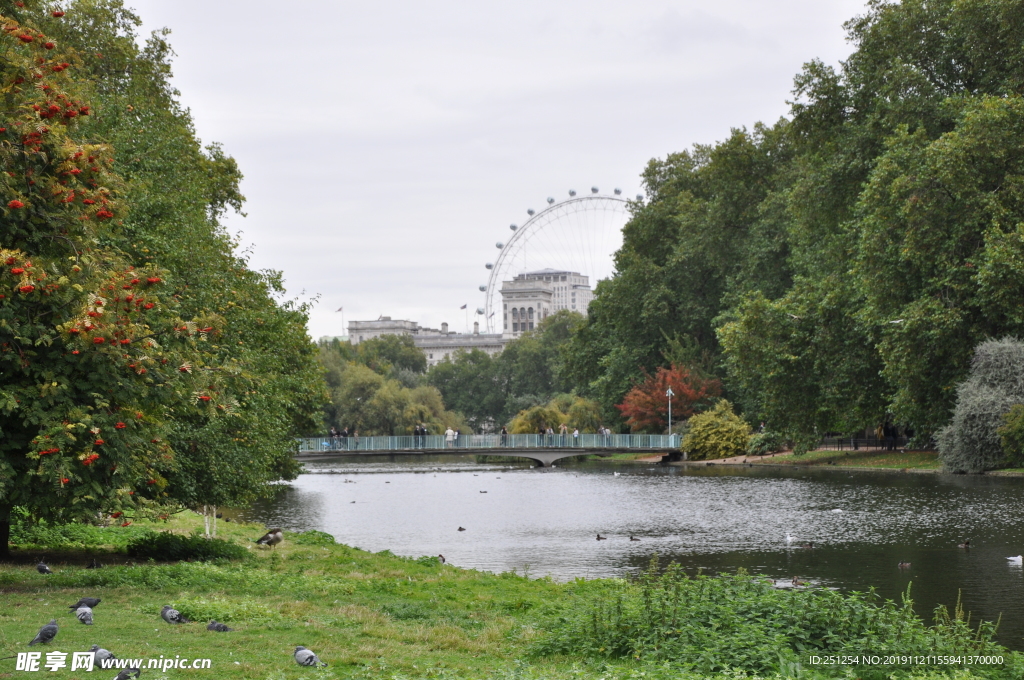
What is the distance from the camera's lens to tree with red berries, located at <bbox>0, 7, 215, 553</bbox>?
1080 cm

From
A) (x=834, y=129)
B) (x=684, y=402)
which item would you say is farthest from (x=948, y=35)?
(x=684, y=402)

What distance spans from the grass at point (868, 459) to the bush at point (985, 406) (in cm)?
A: 547

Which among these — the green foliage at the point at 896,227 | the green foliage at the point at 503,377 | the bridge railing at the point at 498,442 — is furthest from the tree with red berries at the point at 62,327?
the green foliage at the point at 503,377

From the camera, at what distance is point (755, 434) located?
198ft

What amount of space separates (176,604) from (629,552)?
45.1 feet

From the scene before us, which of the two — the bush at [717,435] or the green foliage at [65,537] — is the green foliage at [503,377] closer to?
the bush at [717,435]

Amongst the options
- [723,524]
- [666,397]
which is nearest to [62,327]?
[723,524]

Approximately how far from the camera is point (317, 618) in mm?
11469

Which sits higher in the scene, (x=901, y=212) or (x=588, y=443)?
(x=901, y=212)

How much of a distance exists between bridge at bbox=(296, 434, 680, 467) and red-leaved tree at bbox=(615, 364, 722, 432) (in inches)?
65.5

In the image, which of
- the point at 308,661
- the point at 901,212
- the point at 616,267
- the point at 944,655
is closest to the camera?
the point at 308,661

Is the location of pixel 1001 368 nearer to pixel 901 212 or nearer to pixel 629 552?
pixel 901 212

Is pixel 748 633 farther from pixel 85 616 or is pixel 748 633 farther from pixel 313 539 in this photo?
pixel 313 539

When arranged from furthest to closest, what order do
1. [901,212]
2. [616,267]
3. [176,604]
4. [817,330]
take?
1. [616,267]
2. [817,330]
3. [901,212]
4. [176,604]
